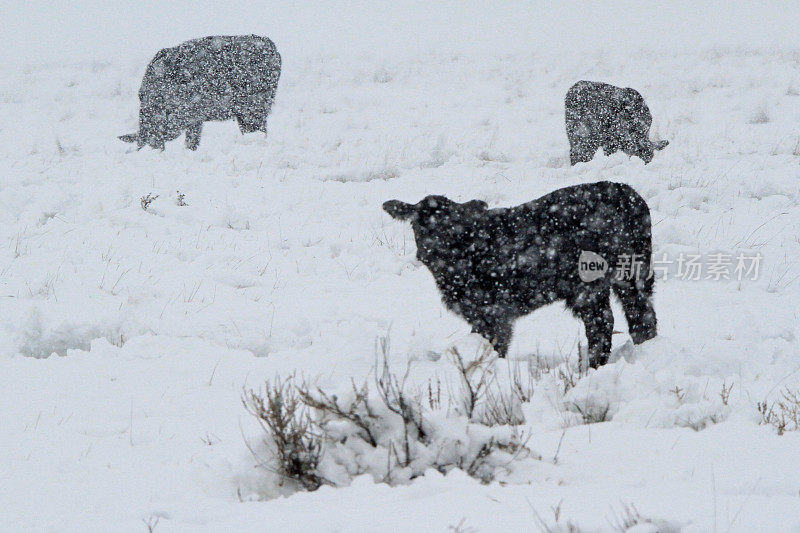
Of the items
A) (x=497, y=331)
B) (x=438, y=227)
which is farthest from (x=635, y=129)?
(x=497, y=331)

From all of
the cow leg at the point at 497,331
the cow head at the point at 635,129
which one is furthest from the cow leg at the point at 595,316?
the cow head at the point at 635,129

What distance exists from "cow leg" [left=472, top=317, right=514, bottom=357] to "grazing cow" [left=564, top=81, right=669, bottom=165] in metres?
5.78

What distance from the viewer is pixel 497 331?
4.12m

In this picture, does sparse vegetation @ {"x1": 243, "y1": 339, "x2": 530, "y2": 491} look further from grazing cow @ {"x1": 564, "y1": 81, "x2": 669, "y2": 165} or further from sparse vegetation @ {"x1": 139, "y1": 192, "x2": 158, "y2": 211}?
grazing cow @ {"x1": 564, "y1": 81, "x2": 669, "y2": 165}

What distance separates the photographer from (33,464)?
238cm

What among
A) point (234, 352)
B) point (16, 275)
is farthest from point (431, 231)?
point (16, 275)

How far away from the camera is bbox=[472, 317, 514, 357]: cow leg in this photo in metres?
4.11

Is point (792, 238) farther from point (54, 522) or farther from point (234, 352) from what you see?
point (54, 522)

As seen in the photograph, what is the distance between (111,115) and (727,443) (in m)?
14.5

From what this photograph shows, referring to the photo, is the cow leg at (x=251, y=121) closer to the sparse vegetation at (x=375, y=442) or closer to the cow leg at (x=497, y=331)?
the cow leg at (x=497, y=331)

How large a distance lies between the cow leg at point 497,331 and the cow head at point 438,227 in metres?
0.46

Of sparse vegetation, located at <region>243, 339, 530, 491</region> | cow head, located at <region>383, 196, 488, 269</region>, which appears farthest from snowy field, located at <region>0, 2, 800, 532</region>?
cow head, located at <region>383, 196, 488, 269</region>

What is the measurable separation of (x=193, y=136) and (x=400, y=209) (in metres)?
7.71

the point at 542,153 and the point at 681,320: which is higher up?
the point at 542,153
